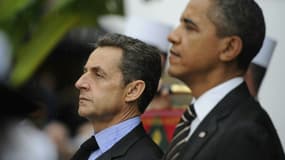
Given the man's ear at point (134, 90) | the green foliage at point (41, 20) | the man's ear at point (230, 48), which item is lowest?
the green foliage at point (41, 20)

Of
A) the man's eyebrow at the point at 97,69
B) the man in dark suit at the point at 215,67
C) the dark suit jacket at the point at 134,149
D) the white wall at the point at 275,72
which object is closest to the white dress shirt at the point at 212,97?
the man in dark suit at the point at 215,67

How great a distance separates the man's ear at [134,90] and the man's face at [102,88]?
0.02m

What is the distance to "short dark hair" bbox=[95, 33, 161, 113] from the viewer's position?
204 inches

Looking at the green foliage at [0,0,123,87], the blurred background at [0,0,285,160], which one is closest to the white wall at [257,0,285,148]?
the blurred background at [0,0,285,160]

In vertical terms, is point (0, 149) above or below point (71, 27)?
above

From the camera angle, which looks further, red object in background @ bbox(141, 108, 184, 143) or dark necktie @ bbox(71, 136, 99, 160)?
red object in background @ bbox(141, 108, 184, 143)

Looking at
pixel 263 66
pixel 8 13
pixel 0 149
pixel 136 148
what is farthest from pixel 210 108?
pixel 8 13

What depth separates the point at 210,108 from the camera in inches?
186

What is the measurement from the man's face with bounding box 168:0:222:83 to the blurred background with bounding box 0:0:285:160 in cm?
137

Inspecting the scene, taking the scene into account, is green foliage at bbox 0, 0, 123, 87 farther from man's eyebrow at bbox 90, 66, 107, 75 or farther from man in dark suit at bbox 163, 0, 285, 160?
man in dark suit at bbox 163, 0, 285, 160

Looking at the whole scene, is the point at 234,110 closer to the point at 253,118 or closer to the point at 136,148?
the point at 253,118

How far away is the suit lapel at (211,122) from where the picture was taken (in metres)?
4.62

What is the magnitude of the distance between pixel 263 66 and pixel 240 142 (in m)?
1.55

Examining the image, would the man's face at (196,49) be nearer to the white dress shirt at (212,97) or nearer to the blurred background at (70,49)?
the white dress shirt at (212,97)
